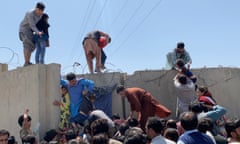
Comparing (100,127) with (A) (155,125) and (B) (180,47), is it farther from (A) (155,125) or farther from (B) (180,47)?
(B) (180,47)

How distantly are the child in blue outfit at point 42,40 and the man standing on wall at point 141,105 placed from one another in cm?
207

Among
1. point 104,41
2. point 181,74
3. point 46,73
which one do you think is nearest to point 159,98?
point 181,74

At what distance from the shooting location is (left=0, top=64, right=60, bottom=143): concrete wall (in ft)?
25.4

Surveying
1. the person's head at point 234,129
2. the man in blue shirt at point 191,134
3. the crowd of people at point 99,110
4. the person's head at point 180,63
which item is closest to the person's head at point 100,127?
the crowd of people at point 99,110

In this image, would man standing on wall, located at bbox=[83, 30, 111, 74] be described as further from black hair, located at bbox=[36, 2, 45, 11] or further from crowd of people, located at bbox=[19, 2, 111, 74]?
black hair, located at bbox=[36, 2, 45, 11]

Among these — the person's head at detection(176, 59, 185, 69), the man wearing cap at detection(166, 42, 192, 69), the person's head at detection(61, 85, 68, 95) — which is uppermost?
the man wearing cap at detection(166, 42, 192, 69)

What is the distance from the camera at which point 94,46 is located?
9.13 m

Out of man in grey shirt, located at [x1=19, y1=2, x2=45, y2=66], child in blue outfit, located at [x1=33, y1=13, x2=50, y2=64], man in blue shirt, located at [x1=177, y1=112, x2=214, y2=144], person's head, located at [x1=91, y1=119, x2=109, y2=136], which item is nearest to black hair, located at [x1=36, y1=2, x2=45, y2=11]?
man in grey shirt, located at [x1=19, y1=2, x2=45, y2=66]

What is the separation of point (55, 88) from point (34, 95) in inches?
16.9

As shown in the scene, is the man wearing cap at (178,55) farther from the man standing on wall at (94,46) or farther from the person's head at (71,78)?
the person's head at (71,78)

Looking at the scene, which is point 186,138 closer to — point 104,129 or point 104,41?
point 104,129

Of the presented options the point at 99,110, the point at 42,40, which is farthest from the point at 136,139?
the point at 42,40

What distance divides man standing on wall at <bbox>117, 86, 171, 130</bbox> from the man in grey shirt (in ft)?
7.99

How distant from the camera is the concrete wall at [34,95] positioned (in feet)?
25.4
